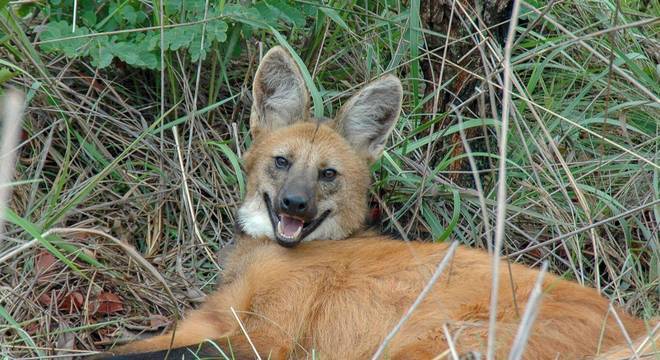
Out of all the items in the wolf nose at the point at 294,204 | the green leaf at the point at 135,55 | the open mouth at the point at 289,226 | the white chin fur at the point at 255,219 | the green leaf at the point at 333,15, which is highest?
the green leaf at the point at 333,15

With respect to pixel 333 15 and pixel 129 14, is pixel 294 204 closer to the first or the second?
pixel 333 15

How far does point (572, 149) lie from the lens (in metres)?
5.27

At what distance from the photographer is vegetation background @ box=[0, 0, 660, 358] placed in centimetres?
470

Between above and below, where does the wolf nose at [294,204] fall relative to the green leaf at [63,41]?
below

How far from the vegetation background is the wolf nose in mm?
643

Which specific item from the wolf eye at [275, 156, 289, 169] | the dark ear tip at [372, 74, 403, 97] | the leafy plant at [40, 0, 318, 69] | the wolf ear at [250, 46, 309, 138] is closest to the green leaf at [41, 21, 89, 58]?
the leafy plant at [40, 0, 318, 69]

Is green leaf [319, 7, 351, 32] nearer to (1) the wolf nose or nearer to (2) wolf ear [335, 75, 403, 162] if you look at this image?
(2) wolf ear [335, 75, 403, 162]

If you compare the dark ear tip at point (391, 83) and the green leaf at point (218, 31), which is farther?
the green leaf at point (218, 31)

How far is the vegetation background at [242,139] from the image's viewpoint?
4.70m

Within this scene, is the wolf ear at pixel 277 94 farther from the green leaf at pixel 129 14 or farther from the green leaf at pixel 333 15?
the green leaf at pixel 129 14

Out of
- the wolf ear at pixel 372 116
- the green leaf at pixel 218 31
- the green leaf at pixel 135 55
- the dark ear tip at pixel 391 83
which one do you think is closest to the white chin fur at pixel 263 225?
the wolf ear at pixel 372 116

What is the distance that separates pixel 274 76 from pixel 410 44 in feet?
2.55

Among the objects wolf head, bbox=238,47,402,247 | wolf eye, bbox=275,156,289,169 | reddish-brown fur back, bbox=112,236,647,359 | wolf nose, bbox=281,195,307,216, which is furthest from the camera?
wolf eye, bbox=275,156,289,169

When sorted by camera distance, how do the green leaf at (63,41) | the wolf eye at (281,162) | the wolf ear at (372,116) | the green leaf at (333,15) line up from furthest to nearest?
the green leaf at (333,15) < the green leaf at (63,41) < the wolf ear at (372,116) < the wolf eye at (281,162)
